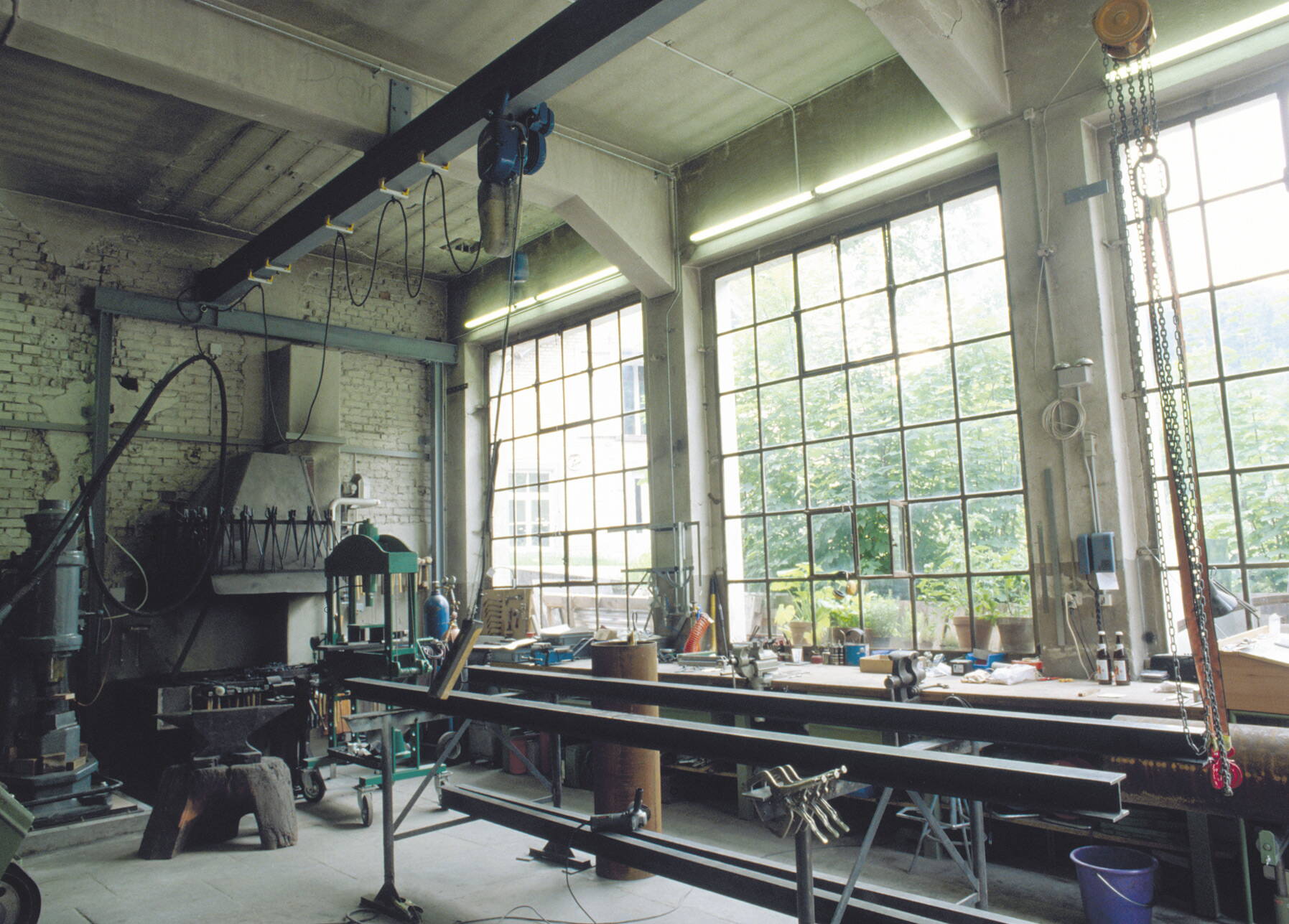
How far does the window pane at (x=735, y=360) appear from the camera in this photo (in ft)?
21.3

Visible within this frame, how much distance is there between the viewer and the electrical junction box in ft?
14.3

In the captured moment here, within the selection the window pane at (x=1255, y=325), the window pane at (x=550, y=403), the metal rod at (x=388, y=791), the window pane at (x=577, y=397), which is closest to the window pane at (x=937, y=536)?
the window pane at (x=1255, y=325)

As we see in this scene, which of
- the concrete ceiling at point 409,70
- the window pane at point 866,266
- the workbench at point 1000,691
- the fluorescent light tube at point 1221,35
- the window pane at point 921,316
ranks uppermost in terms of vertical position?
the concrete ceiling at point 409,70

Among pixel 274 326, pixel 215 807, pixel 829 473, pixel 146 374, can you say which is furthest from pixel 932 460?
pixel 146 374

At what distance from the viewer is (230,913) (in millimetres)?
3852

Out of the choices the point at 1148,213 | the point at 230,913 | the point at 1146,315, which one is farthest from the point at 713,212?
the point at 230,913

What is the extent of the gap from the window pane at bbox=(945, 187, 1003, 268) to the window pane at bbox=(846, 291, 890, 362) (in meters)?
0.48

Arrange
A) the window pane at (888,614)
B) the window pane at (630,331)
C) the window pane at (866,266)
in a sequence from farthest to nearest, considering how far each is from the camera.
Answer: the window pane at (630,331), the window pane at (866,266), the window pane at (888,614)

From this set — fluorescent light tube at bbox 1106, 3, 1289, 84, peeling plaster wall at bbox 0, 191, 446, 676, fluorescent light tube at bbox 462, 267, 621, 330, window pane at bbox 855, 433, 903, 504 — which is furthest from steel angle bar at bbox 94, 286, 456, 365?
fluorescent light tube at bbox 1106, 3, 1289, 84

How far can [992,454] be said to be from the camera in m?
5.11

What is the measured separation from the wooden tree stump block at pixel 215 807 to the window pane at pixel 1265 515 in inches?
209

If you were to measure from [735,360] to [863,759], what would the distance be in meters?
4.68

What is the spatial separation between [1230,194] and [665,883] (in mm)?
4437

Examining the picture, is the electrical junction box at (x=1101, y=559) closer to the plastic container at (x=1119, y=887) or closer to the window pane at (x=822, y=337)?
the plastic container at (x=1119, y=887)
